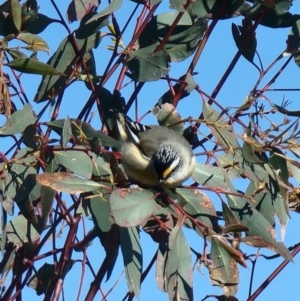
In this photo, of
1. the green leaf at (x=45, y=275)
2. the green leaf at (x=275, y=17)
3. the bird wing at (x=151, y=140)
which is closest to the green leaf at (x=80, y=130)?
the green leaf at (x=45, y=275)

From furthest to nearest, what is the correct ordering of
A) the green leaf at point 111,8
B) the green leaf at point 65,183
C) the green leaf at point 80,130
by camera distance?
the green leaf at point 111,8 < the green leaf at point 80,130 < the green leaf at point 65,183

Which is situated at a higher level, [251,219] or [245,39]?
[245,39]

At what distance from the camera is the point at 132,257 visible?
2115 millimetres

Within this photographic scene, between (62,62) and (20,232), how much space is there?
0.55 m

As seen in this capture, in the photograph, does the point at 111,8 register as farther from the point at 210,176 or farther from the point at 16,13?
the point at 210,176

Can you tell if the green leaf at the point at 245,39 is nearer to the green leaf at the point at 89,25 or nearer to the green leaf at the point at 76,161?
the green leaf at the point at 89,25

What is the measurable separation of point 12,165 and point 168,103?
1.95ft

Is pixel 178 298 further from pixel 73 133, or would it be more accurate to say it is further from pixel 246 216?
pixel 73 133

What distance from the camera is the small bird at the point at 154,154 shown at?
8.45 feet

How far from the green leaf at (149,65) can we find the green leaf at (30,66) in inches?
11.3

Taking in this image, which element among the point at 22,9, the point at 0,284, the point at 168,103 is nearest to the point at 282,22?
the point at 168,103

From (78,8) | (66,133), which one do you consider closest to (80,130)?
(66,133)

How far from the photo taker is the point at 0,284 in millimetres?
2359

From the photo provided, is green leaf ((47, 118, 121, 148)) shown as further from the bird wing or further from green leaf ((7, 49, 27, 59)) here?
the bird wing
